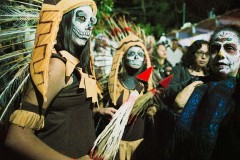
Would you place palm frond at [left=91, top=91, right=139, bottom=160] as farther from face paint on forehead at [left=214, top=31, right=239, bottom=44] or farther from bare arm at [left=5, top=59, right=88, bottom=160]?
face paint on forehead at [left=214, top=31, right=239, bottom=44]

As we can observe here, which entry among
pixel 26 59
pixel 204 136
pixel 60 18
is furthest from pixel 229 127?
pixel 26 59

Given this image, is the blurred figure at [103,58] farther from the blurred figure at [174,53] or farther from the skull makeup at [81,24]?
the blurred figure at [174,53]

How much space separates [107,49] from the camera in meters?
5.17

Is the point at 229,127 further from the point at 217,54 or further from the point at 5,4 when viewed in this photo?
the point at 5,4

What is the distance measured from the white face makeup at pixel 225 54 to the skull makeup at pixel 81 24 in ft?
3.35

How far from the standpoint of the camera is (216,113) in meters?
2.39

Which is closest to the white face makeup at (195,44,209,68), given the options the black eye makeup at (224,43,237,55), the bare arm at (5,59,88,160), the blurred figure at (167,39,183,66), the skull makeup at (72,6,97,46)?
the black eye makeup at (224,43,237,55)

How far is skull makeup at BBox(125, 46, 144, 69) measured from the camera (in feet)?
14.5

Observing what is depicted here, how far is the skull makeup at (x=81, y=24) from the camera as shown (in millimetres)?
2312

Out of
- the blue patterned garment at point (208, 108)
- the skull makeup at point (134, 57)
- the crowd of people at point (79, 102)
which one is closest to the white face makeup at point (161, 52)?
the skull makeup at point (134, 57)

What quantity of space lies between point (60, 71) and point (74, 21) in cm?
41

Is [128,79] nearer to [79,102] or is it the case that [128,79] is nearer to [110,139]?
[110,139]

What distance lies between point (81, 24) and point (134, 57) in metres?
2.18

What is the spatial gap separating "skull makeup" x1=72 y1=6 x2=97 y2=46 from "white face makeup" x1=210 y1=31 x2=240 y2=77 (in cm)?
102
